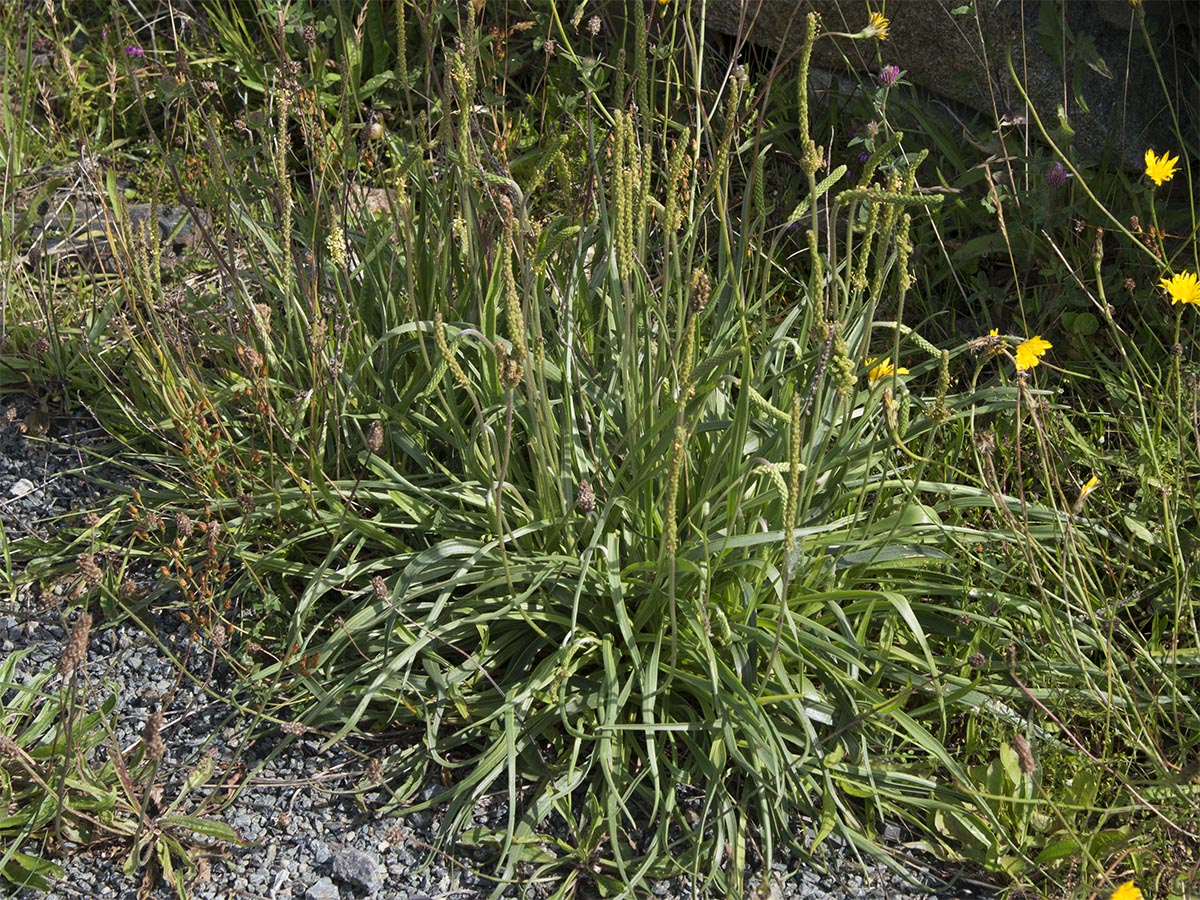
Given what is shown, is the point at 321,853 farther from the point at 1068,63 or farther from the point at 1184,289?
the point at 1068,63

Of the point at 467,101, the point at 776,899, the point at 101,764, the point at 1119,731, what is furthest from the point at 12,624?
the point at 1119,731

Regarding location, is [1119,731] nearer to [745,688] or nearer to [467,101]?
[745,688]

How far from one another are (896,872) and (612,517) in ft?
2.75

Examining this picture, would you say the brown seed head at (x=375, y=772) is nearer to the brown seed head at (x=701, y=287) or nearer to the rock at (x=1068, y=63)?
the brown seed head at (x=701, y=287)

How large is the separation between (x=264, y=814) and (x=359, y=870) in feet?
0.79

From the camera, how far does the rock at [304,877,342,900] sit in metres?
2.05

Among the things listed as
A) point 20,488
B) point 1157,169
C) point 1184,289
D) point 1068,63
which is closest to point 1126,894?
point 1184,289

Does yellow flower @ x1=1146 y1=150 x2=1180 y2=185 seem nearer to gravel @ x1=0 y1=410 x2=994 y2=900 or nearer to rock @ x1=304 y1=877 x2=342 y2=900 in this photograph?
gravel @ x1=0 y1=410 x2=994 y2=900

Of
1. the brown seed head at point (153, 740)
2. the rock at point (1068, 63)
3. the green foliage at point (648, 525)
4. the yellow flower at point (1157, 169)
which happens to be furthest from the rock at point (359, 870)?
the rock at point (1068, 63)

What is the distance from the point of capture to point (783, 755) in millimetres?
2146

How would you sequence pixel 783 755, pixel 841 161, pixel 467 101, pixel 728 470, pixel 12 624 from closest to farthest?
pixel 467 101 → pixel 783 755 → pixel 728 470 → pixel 12 624 → pixel 841 161

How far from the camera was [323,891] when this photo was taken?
6.75 feet

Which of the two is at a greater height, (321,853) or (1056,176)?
(1056,176)

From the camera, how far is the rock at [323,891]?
2051mm
